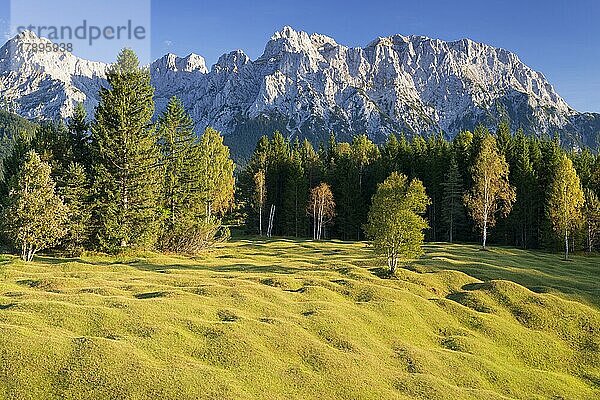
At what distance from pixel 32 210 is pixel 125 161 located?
13436 mm

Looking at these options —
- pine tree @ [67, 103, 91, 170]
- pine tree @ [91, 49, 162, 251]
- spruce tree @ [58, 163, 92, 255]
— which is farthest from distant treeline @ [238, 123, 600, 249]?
spruce tree @ [58, 163, 92, 255]

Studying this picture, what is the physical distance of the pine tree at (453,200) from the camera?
298 feet

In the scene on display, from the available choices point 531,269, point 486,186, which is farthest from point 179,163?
point 486,186

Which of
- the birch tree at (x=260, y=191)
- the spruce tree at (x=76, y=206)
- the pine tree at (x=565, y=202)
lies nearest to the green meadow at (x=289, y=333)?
the spruce tree at (x=76, y=206)

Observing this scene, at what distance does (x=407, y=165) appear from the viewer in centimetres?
10744

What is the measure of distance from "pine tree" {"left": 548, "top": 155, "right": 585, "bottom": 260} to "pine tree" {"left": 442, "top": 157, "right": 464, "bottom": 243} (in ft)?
68.8

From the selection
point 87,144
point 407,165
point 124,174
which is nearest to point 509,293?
point 124,174

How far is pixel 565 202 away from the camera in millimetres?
69188

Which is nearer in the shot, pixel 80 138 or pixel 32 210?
pixel 32 210

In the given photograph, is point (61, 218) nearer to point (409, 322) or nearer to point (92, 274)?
point (92, 274)

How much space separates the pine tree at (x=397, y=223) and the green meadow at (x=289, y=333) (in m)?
2.49

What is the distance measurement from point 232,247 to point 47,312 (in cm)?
4904

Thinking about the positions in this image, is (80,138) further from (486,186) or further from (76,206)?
(486,186)

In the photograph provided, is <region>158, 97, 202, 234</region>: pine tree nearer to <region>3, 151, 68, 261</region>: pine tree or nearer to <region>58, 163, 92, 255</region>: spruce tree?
<region>58, 163, 92, 255</region>: spruce tree
